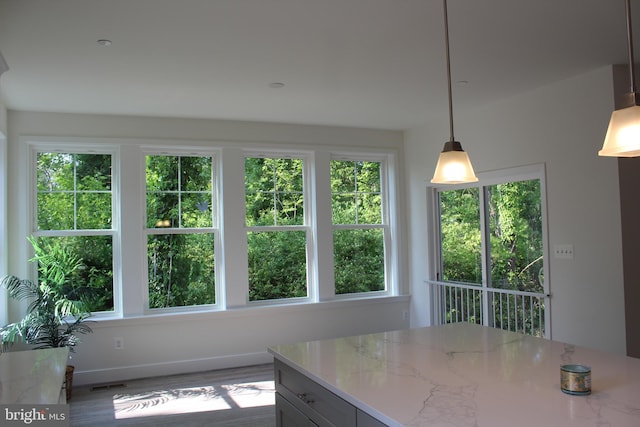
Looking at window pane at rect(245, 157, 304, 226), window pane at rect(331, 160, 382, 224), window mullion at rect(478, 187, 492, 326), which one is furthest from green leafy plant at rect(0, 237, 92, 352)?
window mullion at rect(478, 187, 492, 326)

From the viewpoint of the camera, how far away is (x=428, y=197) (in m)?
5.96

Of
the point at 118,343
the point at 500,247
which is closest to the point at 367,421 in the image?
the point at 500,247

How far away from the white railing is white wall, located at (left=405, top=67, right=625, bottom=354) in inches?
8.7

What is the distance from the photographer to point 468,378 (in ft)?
6.35

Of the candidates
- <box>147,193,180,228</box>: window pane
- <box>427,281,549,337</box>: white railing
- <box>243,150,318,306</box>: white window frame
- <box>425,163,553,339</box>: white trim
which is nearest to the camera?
<box>425,163,553,339</box>: white trim

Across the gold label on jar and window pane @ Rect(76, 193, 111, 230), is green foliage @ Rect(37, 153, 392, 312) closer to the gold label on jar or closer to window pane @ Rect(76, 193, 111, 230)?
window pane @ Rect(76, 193, 111, 230)

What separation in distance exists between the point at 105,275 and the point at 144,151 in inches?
51.8

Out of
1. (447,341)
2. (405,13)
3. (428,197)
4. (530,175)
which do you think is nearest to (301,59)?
(405,13)

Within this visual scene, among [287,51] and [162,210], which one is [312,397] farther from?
[162,210]

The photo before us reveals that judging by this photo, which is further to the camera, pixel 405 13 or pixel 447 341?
pixel 405 13

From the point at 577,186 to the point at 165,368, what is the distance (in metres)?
4.18

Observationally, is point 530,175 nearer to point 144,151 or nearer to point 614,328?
point 614,328

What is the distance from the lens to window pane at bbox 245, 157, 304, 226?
5.70 m

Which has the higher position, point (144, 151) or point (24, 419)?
point (144, 151)
